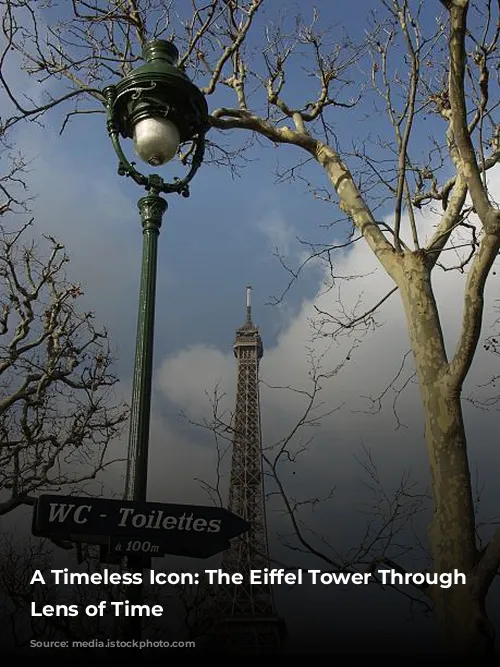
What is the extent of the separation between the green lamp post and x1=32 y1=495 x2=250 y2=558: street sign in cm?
72

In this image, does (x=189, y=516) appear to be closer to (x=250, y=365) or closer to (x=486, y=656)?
(x=486, y=656)

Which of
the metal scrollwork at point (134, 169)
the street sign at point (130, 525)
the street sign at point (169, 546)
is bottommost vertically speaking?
the street sign at point (169, 546)

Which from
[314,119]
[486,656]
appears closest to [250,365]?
[314,119]

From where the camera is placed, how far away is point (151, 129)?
166 inches

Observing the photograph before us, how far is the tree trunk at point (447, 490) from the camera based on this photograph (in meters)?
3.48

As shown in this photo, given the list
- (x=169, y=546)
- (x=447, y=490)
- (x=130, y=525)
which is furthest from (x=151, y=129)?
(x=447, y=490)

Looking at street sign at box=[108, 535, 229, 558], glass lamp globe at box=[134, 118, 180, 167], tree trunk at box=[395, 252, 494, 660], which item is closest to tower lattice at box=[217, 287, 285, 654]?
tree trunk at box=[395, 252, 494, 660]

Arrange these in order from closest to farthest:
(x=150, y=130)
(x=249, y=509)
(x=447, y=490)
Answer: (x=447, y=490) → (x=150, y=130) → (x=249, y=509)

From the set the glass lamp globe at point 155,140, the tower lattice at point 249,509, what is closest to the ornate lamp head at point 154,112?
the glass lamp globe at point 155,140

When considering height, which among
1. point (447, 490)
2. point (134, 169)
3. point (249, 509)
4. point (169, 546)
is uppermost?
point (249, 509)

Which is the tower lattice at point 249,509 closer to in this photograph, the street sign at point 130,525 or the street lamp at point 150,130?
the street lamp at point 150,130

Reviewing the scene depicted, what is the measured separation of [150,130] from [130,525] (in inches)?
94.8

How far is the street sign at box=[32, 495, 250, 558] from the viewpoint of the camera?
320cm

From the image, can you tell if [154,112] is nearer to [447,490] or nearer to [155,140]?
[155,140]
